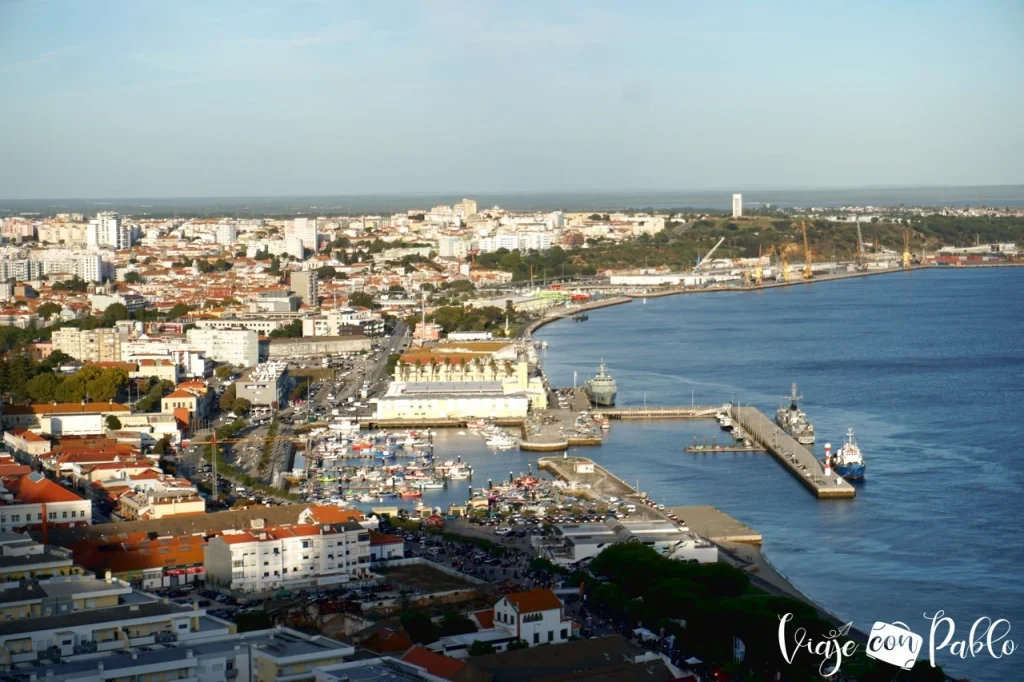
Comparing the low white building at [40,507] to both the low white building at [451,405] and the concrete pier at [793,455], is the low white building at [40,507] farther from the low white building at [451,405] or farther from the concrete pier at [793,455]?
the low white building at [451,405]

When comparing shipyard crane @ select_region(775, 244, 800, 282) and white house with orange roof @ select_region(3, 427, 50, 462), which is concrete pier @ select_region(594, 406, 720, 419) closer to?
white house with orange roof @ select_region(3, 427, 50, 462)

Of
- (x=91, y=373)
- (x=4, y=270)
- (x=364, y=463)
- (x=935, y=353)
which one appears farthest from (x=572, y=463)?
(x=4, y=270)

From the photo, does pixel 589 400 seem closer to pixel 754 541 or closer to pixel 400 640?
pixel 754 541

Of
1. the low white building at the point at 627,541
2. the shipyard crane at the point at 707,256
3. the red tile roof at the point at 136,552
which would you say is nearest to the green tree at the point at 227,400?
the low white building at the point at 627,541

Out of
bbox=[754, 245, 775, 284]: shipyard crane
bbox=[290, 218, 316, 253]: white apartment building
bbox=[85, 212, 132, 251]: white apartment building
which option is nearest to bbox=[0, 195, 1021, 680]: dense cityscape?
bbox=[754, 245, 775, 284]: shipyard crane

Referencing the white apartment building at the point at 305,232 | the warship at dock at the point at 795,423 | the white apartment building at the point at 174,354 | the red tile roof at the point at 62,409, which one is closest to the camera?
the warship at dock at the point at 795,423

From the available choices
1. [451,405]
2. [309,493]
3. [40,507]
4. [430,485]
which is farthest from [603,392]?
[40,507]
